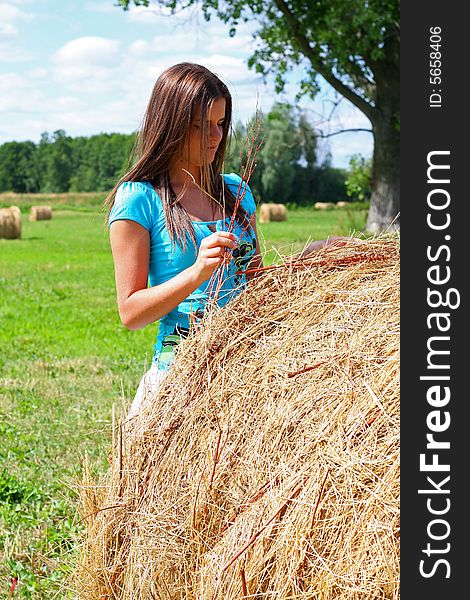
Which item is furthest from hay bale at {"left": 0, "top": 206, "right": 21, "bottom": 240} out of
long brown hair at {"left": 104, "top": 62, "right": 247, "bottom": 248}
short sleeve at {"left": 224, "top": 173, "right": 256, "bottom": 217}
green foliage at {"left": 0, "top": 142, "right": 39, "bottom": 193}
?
green foliage at {"left": 0, "top": 142, "right": 39, "bottom": 193}

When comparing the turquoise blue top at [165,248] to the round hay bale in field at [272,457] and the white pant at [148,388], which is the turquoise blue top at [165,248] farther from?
the round hay bale in field at [272,457]

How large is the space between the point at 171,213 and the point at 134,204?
0.13 meters

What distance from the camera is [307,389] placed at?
2.21 meters

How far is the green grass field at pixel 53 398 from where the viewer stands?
3605 millimetres

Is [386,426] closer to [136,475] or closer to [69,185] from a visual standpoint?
[136,475]

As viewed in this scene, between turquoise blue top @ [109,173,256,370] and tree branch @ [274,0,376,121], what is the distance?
16.0 meters

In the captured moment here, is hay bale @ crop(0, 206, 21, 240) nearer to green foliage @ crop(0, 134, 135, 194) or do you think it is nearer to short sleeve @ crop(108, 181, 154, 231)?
short sleeve @ crop(108, 181, 154, 231)

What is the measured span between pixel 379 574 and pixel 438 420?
0.42m

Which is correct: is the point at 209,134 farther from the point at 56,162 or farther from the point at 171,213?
the point at 56,162

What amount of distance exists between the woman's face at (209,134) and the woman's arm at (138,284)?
325mm

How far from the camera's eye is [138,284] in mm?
2750

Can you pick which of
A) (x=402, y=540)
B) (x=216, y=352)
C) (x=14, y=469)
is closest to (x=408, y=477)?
(x=402, y=540)

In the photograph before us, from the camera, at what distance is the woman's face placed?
279 cm

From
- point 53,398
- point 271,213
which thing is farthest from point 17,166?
point 53,398
